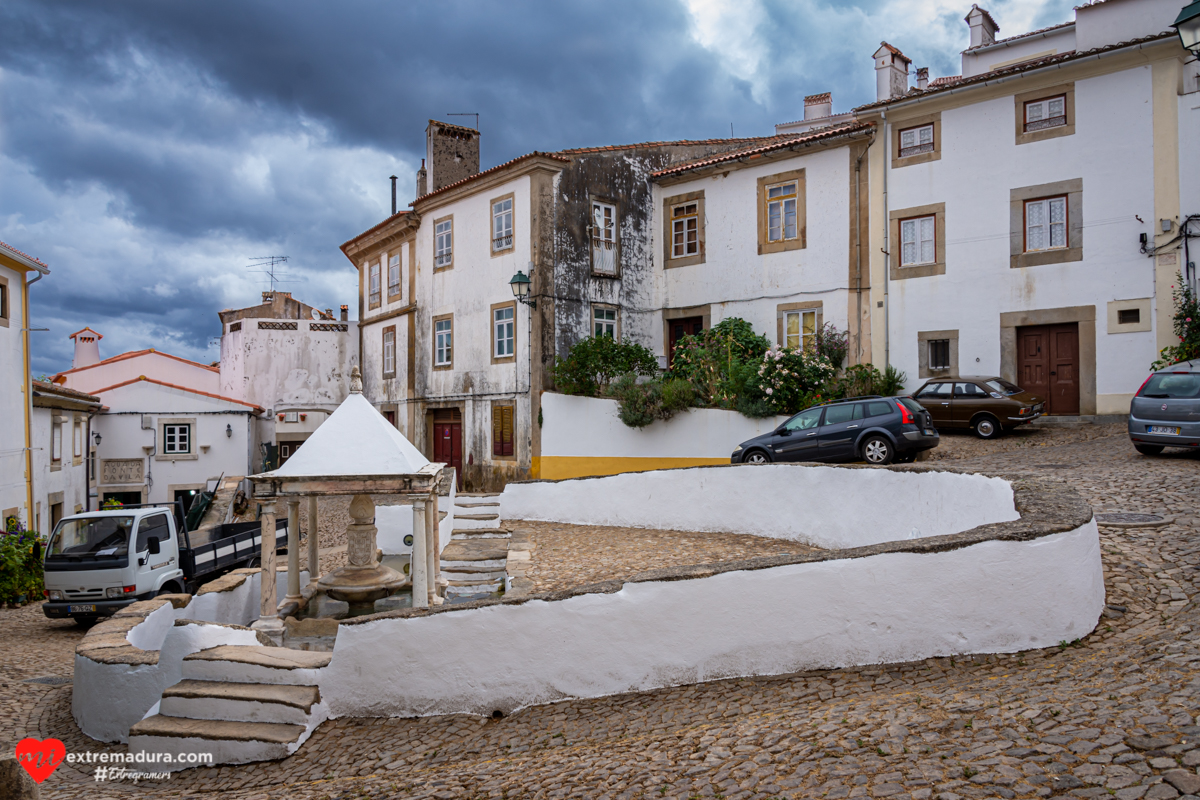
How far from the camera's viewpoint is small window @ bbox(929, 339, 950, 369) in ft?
64.1

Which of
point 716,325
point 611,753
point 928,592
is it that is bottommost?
point 611,753

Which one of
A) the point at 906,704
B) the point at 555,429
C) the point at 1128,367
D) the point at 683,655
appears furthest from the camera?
the point at 555,429

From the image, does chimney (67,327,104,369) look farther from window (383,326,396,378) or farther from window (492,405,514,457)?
window (492,405,514,457)

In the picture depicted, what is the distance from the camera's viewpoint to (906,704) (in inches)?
190

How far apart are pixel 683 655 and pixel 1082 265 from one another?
16.3 m

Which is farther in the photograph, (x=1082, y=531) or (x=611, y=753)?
(x=1082, y=531)

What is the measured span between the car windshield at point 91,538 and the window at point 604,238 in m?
13.5

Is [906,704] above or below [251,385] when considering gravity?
below

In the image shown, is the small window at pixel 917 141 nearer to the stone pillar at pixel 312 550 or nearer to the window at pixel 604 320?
the window at pixel 604 320

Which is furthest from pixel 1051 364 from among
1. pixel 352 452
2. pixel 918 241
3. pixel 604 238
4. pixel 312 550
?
pixel 312 550

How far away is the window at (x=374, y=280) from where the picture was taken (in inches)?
1156

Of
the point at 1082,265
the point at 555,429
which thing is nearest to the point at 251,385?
the point at 555,429

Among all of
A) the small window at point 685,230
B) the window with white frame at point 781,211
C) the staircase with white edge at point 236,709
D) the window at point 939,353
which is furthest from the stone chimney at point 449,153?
the staircase with white edge at point 236,709

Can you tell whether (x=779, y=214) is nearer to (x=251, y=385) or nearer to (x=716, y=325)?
(x=716, y=325)
